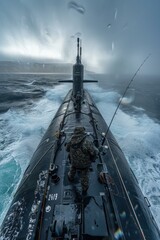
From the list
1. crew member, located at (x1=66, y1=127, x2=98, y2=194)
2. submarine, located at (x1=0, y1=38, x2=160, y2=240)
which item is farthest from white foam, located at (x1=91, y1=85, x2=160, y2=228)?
crew member, located at (x1=66, y1=127, x2=98, y2=194)

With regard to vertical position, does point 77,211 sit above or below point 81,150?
below

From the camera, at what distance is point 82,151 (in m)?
4.76

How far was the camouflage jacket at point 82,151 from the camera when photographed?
4.68 metres

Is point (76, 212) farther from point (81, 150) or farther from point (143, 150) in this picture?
point (143, 150)

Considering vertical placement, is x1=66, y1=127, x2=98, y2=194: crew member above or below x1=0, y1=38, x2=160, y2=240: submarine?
above

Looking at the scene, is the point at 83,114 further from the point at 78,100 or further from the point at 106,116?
the point at 106,116

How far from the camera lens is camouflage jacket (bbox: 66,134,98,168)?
15.4 ft

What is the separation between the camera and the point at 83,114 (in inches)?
538

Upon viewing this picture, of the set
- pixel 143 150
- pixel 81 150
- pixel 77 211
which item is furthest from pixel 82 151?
pixel 143 150

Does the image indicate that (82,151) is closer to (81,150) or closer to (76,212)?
(81,150)

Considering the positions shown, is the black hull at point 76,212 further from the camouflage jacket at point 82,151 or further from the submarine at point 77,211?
the camouflage jacket at point 82,151

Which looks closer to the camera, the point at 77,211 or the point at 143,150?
the point at 77,211

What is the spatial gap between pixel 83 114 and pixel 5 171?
23.0 feet

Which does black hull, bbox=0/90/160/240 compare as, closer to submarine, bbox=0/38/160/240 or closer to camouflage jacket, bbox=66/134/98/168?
submarine, bbox=0/38/160/240
